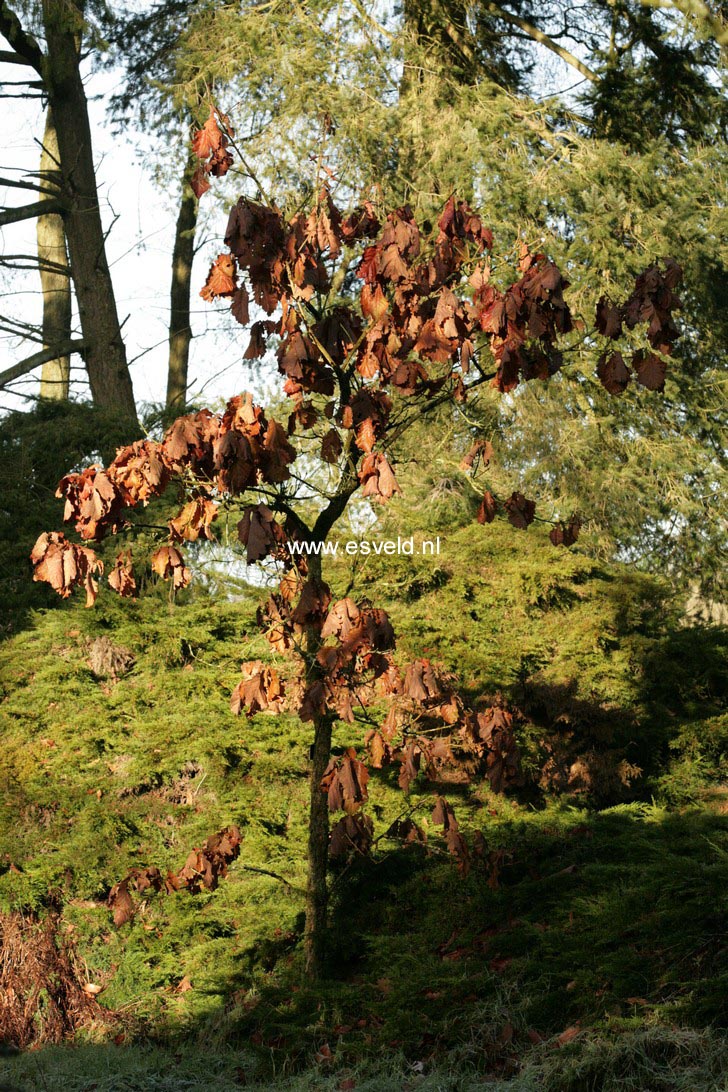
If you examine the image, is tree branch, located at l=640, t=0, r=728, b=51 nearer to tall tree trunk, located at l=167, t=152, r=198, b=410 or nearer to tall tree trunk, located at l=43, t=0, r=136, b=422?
tall tree trunk, located at l=43, t=0, r=136, b=422

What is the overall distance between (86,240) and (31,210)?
1.96 ft

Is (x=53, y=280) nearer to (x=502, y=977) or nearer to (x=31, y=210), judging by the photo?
(x=31, y=210)

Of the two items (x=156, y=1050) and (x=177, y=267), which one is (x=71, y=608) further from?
(x=177, y=267)

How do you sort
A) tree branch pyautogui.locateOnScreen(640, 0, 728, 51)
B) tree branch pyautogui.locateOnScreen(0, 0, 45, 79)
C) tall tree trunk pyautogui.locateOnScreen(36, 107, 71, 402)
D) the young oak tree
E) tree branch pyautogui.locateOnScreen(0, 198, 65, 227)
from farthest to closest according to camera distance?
tall tree trunk pyautogui.locateOnScreen(36, 107, 71, 402)
tree branch pyautogui.locateOnScreen(0, 198, 65, 227)
tree branch pyautogui.locateOnScreen(0, 0, 45, 79)
tree branch pyautogui.locateOnScreen(640, 0, 728, 51)
the young oak tree

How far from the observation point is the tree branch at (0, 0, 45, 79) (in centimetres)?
1088

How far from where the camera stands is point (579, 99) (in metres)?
9.77

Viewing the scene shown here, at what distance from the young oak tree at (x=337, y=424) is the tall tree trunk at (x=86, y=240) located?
Answer: 23.2ft

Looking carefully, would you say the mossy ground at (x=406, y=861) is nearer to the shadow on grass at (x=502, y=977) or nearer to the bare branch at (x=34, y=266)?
the shadow on grass at (x=502, y=977)

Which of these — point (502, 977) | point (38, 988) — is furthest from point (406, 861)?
point (38, 988)

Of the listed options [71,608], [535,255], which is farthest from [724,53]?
[71,608]

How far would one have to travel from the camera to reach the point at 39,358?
11.1 metres

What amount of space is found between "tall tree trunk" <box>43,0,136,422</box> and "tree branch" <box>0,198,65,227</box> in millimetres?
124

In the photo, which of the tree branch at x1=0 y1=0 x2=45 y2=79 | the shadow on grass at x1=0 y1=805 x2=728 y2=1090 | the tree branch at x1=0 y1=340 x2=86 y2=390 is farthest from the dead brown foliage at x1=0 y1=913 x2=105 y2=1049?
the tree branch at x1=0 y1=0 x2=45 y2=79

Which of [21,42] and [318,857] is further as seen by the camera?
[21,42]
